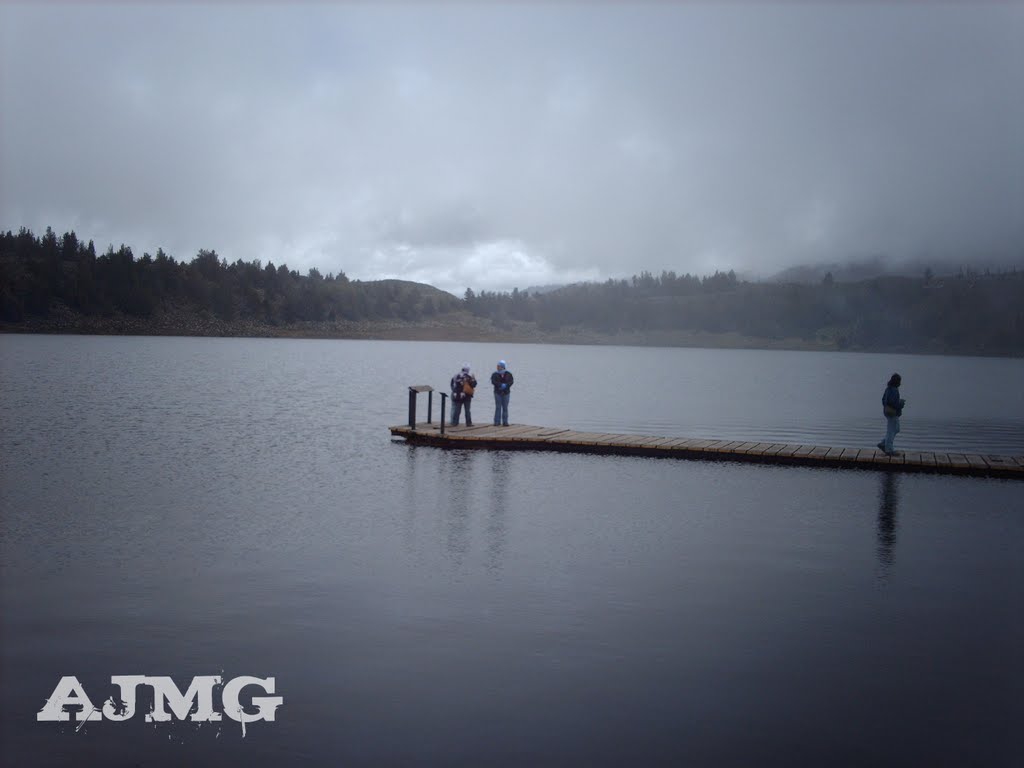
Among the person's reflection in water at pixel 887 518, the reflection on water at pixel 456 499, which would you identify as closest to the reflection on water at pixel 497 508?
the reflection on water at pixel 456 499

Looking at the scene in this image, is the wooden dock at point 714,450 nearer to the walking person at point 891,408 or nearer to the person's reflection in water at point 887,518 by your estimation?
the walking person at point 891,408

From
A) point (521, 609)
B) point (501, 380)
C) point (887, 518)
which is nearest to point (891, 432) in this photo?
point (887, 518)

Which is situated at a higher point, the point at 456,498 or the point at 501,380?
the point at 501,380

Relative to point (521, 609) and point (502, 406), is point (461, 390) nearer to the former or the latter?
point (502, 406)

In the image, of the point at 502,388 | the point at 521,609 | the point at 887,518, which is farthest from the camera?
the point at 502,388

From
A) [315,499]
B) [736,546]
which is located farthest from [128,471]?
[736,546]

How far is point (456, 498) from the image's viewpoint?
18047mm

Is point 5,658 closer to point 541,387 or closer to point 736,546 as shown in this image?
point 736,546

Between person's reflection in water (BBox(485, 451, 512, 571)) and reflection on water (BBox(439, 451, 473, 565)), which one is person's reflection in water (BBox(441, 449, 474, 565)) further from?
person's reflection in water (BBox(485, 451, 512, 571))

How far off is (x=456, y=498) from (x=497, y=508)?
1.37 metres

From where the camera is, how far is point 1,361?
81500 mm

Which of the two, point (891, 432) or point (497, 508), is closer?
point (497, 508)

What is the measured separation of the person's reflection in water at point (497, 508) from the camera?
13.2 m

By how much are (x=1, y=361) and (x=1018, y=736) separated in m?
89.9
